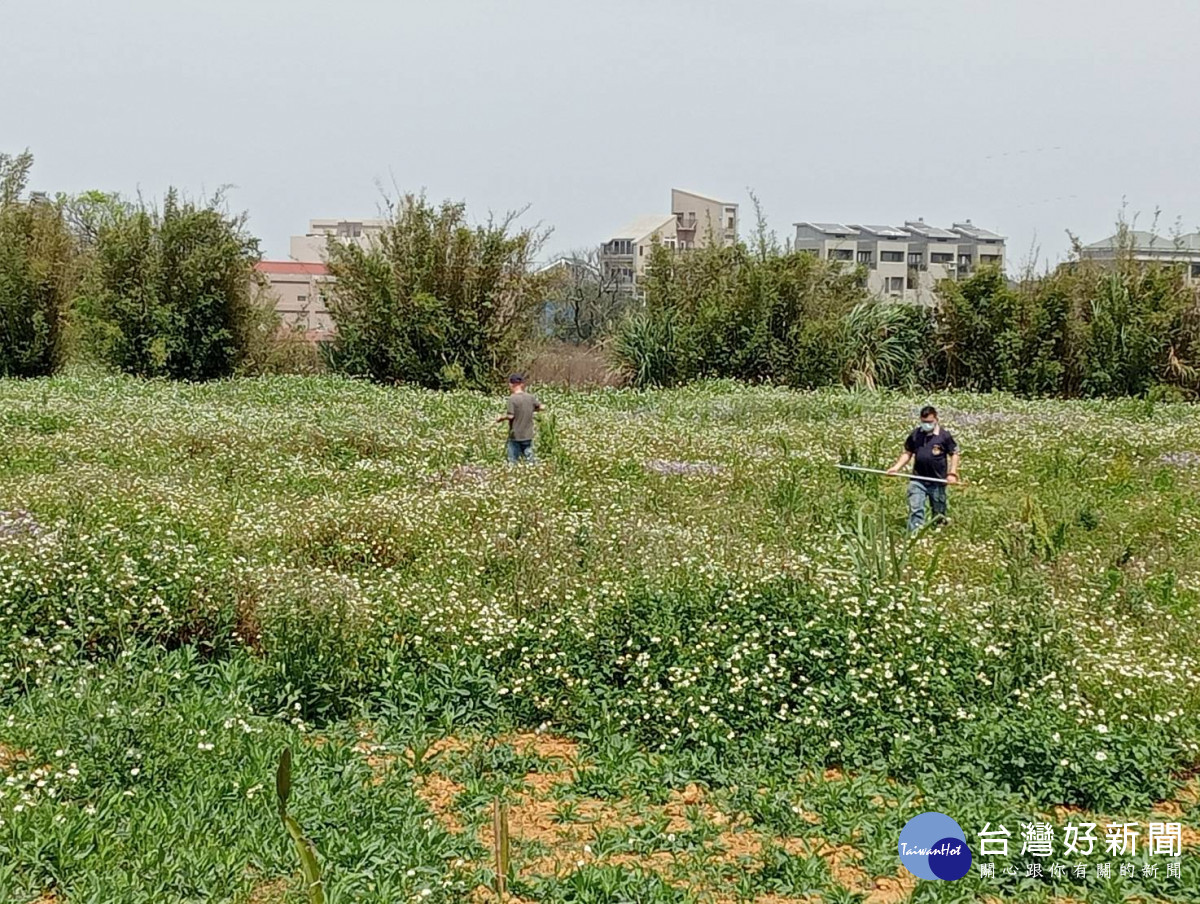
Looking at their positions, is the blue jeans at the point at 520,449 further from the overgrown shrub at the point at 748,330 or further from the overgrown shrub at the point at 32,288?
the overgrown shrub at the point at 32,288

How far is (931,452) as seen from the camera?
33.8 feet

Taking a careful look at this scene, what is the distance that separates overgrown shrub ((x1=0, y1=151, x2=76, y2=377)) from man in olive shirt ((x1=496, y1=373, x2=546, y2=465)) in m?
16.6

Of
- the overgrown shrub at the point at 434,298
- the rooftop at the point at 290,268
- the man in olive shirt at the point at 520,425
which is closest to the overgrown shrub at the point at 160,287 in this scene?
the overgrown shrub at the point at 434,298

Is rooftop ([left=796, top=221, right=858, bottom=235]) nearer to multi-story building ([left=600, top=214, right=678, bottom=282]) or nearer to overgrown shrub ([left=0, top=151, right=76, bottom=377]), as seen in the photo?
multi-story building ([left=600, top=214, right=678, bottom=282])

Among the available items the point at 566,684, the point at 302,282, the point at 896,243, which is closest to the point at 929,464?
the point at 566,684

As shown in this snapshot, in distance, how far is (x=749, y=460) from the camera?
12953 mm

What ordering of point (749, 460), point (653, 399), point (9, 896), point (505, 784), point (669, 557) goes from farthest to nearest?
point (653, 399), point (749, 460), point (669, 557), point (505, 784), point (9, 896)

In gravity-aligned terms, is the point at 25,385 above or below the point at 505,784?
above

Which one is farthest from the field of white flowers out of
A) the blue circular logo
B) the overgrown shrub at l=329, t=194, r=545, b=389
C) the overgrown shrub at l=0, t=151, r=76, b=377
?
the overgrown shrub at l=0, t=151, r=76, b=377

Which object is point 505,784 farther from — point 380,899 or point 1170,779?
point 1170,779

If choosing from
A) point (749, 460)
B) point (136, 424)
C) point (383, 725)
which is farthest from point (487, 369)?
point (383, 725)

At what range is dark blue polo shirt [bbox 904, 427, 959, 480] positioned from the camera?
10.3m

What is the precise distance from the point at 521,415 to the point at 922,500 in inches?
168

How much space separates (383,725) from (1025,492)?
819 cm
